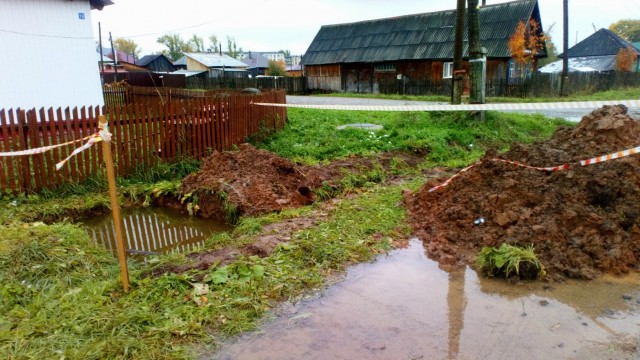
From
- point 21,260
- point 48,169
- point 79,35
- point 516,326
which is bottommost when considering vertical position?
point 516,326

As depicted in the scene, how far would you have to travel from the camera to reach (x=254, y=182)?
6.87m

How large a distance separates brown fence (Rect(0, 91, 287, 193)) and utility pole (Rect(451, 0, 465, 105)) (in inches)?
218

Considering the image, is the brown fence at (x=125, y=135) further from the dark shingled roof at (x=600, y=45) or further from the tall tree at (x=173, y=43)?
the tall tree at (x=173, y=43)

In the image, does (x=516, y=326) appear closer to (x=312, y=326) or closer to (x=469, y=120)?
(x=312, y=326)

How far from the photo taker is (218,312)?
3.60 meters

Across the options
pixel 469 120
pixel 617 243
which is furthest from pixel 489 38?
pixel 617 243

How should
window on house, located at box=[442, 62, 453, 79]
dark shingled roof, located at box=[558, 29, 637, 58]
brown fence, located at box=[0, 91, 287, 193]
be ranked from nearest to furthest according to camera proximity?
brown fence, located at box=[0, 91, 287, 193] < window on house, located at box=[442, 62, 453, 79] < dark shingled roof, located at box=[558, 29, 637, 58]

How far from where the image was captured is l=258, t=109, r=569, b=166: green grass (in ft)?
30.9


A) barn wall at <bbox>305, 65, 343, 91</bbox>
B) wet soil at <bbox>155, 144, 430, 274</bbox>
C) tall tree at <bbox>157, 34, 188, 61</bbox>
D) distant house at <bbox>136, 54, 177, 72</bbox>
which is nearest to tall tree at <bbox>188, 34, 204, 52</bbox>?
tall tree at <bbox>157, 34, 188, 61</bbox>

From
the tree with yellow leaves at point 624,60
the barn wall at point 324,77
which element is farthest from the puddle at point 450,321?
the tree with yellow leaves at point 624,60

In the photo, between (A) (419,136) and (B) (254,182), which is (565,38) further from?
(B) (254,182)

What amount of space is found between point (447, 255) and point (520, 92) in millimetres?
24110

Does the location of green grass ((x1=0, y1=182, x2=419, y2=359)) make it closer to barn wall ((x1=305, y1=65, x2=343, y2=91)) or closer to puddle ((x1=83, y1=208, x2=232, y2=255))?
puddle ((x1=83, y1=208, x2=232, y2=255))

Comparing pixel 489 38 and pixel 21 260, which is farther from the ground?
pixel 489 38
